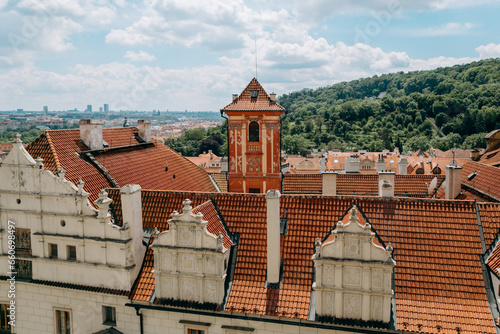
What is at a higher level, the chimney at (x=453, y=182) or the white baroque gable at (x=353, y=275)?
the chimney at (x=453, y=182)

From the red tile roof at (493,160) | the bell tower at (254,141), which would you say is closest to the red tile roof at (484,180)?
the red tile roof at (493,160)

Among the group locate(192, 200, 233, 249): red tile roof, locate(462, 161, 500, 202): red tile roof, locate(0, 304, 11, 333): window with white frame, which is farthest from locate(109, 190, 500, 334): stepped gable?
locate(462, 161, 500, 202): red tile roof

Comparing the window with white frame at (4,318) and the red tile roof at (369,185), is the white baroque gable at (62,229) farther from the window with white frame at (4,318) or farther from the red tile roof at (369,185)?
the red tile roof at (369,185)

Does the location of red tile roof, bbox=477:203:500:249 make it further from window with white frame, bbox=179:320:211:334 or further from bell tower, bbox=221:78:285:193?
bell tower, bbox=221:78:285:193

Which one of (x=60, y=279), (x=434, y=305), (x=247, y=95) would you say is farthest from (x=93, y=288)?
(x=247, y=95)

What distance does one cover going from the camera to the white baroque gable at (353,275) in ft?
43.1

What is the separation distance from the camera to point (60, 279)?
16.4 metres

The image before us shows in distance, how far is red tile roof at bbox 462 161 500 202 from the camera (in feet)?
72.8

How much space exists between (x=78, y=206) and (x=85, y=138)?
713 centimetres

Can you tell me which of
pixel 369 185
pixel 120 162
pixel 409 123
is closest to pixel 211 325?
pixel 120 162

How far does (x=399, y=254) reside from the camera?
48.8 ft

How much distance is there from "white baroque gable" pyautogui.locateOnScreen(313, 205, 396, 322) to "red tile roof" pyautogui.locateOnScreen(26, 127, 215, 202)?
10.9 meters

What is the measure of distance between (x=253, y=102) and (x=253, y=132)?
2.00 m

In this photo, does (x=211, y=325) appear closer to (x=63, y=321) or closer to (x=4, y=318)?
(x=63, y=321)
